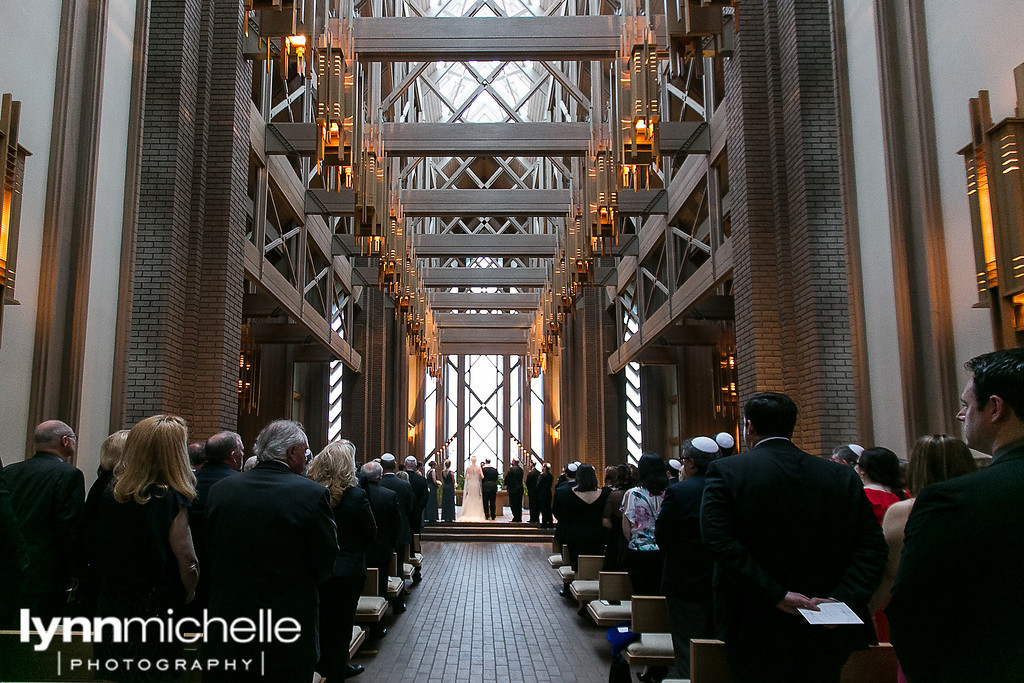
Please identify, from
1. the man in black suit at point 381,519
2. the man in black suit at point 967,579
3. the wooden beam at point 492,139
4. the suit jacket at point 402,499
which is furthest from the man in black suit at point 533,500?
the man in black suit at point 967,579

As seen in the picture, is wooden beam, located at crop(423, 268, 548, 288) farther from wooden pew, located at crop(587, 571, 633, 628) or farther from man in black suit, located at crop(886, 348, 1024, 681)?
man in black suit, located at crop(886, 348, 1024, 681)

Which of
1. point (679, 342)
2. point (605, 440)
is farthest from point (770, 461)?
point (605, 440)

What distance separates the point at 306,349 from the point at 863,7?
45.9ft

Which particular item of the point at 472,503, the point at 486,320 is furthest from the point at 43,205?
the point at 486,320

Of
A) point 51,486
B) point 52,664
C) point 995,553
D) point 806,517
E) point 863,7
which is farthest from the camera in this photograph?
point 863,7

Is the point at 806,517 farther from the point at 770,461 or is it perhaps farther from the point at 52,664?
the point at 52,664

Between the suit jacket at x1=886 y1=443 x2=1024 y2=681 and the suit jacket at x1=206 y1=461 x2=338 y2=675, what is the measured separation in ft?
7.22

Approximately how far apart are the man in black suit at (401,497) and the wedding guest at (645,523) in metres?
3.15

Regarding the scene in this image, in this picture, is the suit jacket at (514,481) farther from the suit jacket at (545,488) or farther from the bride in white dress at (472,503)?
the suit jacket at (545,488)

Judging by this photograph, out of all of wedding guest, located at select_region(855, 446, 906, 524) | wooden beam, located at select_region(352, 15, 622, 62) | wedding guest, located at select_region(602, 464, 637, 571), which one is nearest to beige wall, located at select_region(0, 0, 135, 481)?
wedding guest, located at select_region(602, 464, 637, 571)

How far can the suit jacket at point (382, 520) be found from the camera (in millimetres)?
7254

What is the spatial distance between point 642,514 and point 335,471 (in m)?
2.22

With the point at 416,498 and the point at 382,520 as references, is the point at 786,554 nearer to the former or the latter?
the point at 382,520

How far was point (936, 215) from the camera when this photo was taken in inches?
265
